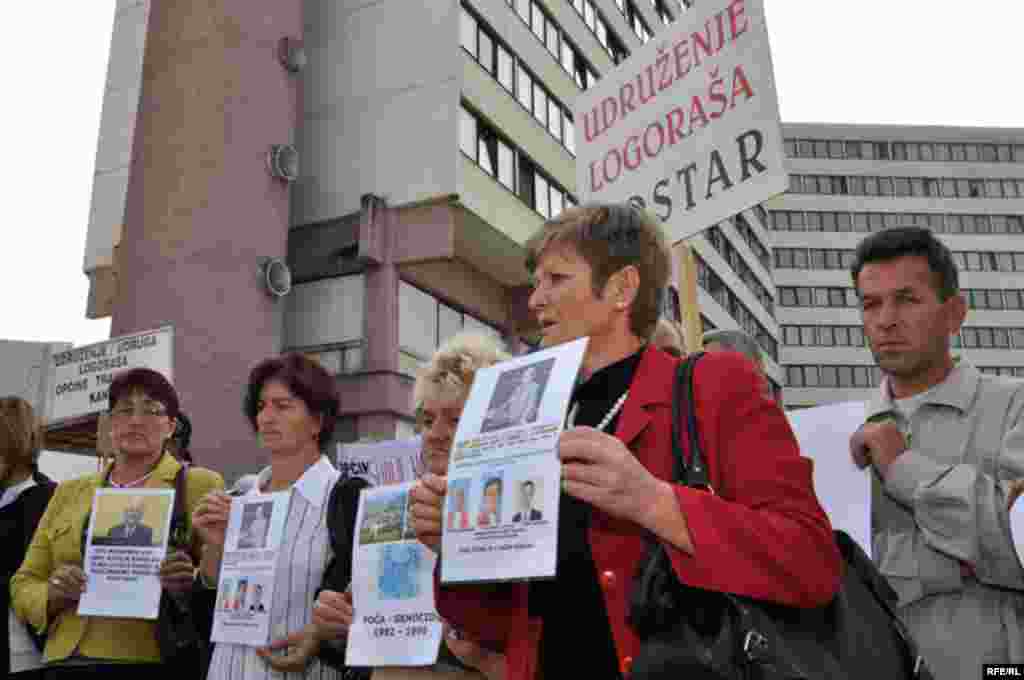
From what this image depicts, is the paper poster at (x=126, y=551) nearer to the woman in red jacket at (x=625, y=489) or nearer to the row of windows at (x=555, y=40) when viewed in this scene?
the woman in red jacket at (x=625, y=489)

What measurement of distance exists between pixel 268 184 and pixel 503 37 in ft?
20.1

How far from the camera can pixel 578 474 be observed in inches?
62.1

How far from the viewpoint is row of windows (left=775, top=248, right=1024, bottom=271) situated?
62.5m

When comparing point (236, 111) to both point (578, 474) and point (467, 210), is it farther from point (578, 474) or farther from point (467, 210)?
point (578, 474)

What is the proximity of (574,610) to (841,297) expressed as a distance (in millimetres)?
64746

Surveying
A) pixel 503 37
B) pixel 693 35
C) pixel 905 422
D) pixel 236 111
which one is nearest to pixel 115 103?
pixel 236 111

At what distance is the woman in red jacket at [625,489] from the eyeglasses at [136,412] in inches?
83.3

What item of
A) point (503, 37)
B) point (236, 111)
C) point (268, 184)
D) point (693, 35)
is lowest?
point (693, 35)

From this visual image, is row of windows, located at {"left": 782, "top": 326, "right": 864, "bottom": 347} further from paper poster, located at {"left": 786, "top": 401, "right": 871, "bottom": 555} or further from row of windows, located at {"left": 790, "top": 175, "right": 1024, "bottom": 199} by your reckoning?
paper poster, located at {"left": 786, "top": 401, "right": 871, "bottom": 555}

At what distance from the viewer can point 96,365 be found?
10.4m

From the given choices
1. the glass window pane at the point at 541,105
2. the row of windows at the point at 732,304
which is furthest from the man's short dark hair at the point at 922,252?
the row of windows at the point at 732,304

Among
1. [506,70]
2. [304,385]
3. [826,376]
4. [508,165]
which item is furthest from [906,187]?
[304,385]

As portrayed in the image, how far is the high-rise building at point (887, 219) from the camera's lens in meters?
61.8

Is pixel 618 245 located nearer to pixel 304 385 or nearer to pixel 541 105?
pixel 304 385
